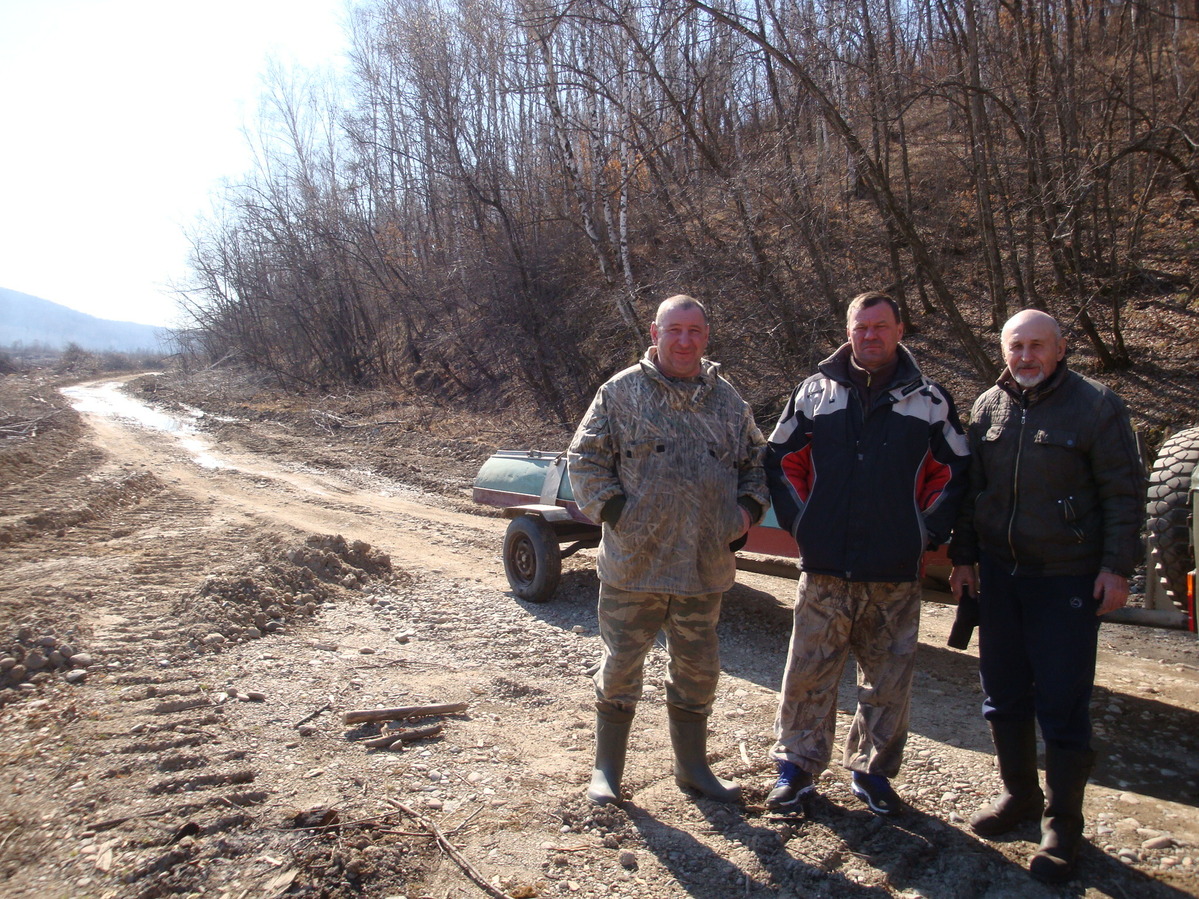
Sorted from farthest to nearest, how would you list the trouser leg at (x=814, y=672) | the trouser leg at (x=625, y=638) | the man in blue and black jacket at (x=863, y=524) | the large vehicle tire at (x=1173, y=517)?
1. the large vehicle tire at (x=1173, y=517)
2. the trouser leg at (x=625, y=638)
3. the trouser leg at (x=814, y=672)
4. the man in blue and black jacket at (x=863, y=524)

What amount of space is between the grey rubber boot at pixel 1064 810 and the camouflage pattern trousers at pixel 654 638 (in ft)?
4.25

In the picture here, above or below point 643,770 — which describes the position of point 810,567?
above

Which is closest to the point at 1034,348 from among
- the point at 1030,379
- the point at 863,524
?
the point at 1030,379

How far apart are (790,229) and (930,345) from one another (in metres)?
3.40

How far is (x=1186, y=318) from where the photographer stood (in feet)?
36.7

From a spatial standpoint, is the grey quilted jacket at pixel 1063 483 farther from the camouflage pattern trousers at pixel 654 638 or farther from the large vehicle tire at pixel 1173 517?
the camouflage pattern trousers at pixel 654 638

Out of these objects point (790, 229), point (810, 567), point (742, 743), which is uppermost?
point (790, 229)

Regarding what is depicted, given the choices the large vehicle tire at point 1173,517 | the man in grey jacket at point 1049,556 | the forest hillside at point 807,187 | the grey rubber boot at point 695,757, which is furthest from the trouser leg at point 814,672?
the forest hillside at point 807,187

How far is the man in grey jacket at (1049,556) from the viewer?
3023 mm

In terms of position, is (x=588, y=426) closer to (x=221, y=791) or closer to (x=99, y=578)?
(x=221, y=791)

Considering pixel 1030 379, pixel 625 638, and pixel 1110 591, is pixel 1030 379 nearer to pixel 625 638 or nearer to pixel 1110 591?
pixel 1110 591

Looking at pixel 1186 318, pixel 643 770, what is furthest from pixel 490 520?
pixel 1186 318

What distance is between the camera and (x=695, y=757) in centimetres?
365

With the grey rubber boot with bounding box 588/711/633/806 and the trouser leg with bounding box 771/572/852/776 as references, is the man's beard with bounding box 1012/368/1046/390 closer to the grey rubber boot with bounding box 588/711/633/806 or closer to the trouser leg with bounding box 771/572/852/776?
the trouser leg with bounding box 771/572/852/776
